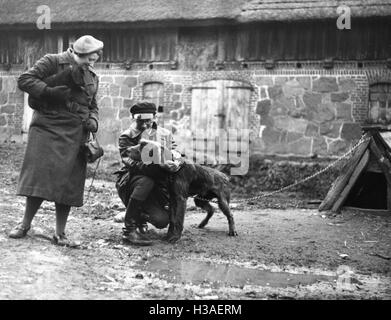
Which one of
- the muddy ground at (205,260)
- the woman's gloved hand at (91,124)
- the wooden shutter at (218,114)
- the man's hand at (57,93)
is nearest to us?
the muddy ground at (205,260)

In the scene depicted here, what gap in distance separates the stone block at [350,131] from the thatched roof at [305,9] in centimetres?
272

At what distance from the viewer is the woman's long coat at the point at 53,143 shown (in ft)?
16.7

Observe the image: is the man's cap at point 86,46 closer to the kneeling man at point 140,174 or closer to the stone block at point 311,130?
the kneeling man at point 140,174

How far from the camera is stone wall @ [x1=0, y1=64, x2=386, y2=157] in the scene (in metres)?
13.3

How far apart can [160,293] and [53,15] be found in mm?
13237

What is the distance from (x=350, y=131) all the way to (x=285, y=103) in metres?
→ 1.85

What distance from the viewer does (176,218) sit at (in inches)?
245

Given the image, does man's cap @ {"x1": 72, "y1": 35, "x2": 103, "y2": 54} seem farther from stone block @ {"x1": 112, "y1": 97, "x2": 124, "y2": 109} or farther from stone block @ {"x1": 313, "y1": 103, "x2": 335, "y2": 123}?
stone block @ {"x1": 112, "y1": 97, "x2": 124, "y2": 109}

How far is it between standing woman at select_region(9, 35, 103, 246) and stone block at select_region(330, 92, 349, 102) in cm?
935

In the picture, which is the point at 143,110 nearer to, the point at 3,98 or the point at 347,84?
the point at 347,84

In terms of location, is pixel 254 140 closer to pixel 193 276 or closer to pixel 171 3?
pixel 171 3

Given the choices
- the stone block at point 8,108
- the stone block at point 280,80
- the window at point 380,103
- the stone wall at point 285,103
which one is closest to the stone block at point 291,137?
the stone wall at point 285,103

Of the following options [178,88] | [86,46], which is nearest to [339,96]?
[178,88]
